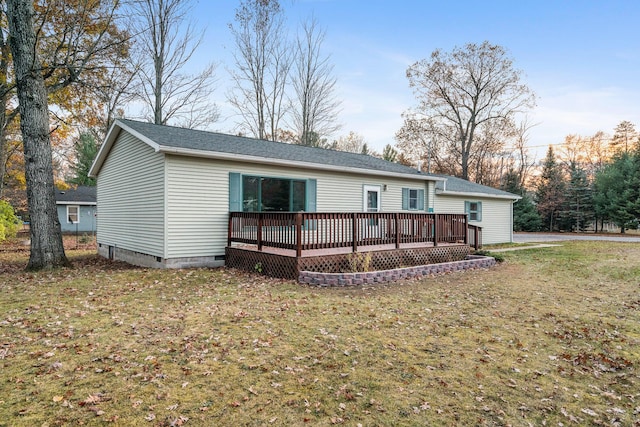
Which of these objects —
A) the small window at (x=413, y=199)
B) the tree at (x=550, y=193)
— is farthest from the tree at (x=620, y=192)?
the small window at (x=413, y=199)

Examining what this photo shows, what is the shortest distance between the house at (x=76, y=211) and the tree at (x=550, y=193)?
1393 inches

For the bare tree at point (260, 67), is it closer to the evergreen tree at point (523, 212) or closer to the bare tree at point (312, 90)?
the bare tree at point (312, 90)

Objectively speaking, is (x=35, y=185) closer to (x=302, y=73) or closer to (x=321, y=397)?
(x=321, y=397)

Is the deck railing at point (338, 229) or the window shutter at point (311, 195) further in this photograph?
the window shutter at point (311, 195)

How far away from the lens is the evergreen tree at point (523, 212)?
30.4 meters

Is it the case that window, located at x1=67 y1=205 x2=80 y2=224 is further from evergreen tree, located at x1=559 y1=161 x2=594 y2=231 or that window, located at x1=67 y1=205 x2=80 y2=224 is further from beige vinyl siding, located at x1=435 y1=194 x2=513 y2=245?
evergreen tree, located at x1=559 y1=161 x2=594 y2=231

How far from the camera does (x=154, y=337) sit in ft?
14.7

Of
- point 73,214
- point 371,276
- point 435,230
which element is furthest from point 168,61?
point 371,276

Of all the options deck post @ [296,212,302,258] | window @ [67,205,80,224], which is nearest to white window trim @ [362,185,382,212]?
deck post @ [296,212,302,258]

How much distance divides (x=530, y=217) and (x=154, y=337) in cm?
3239

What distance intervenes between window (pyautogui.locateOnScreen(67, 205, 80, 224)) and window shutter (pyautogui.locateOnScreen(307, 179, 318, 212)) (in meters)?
21.4

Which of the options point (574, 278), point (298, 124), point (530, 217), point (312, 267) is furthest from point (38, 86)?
point (530, 217)

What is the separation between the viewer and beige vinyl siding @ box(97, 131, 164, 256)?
9.62 m

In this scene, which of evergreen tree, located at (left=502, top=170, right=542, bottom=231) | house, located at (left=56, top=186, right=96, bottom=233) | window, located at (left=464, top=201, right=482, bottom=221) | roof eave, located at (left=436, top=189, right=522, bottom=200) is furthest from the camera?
evergreen tree, located at (left=502, top=170, right=542, bottom=231)
